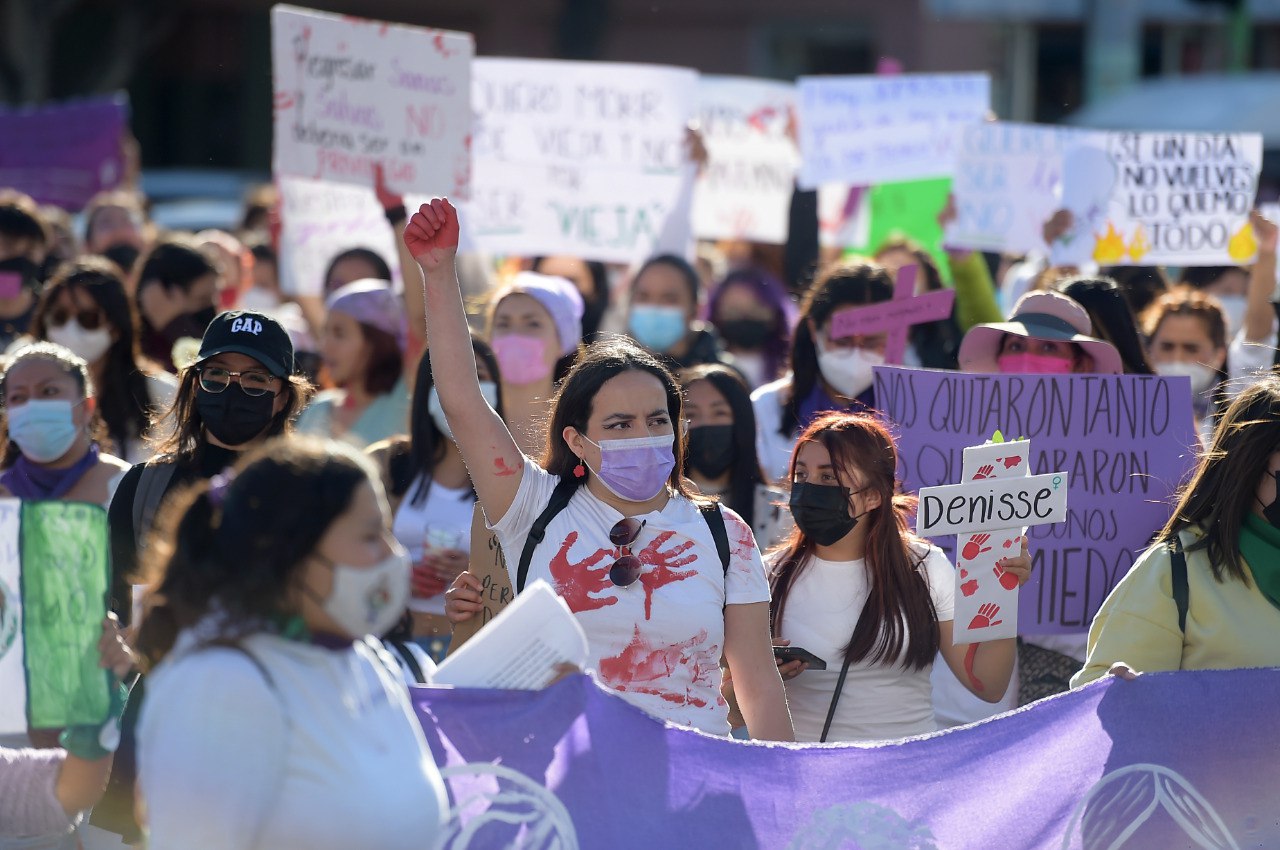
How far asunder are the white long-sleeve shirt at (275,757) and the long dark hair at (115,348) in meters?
2.90

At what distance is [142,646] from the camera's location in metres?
2.65

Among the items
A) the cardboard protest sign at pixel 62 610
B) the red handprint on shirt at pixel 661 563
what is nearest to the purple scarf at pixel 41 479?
the cardboard protest sign at pixel 62 610

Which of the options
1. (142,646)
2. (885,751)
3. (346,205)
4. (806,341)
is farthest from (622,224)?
(142,646)

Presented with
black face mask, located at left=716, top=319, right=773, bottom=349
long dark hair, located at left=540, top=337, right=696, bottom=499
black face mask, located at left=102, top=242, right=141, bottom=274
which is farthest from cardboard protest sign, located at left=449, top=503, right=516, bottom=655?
black face mask, located at left=102, top=242, right=141, bottom=274

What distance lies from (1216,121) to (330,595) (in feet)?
57.9

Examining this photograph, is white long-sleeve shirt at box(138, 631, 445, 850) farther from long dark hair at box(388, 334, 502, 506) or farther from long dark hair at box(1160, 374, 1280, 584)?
long dark hair at box(388, 334, 502, 506)

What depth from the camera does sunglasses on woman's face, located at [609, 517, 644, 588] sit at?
3.59 metres

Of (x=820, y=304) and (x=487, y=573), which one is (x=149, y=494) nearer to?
(x=487, y=573)

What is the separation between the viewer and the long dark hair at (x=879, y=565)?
3939 millimetres

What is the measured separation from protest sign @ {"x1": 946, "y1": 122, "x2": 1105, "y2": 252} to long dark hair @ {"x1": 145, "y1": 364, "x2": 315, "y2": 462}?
4487 mm

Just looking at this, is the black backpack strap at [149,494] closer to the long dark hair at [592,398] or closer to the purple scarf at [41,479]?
the purple scarf at [41,479]

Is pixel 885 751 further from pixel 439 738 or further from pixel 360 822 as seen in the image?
pixel 360 822

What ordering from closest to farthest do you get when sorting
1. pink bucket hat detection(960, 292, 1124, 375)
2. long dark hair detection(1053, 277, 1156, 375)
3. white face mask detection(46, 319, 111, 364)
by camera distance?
pink bucket hat detection(960, 292, 1124, 375) → long dark hair detection(1053, 277, 1156, 375) → white face mask detection(46, 319, 111, 364)

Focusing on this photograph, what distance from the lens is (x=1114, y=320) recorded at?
5.40 m
